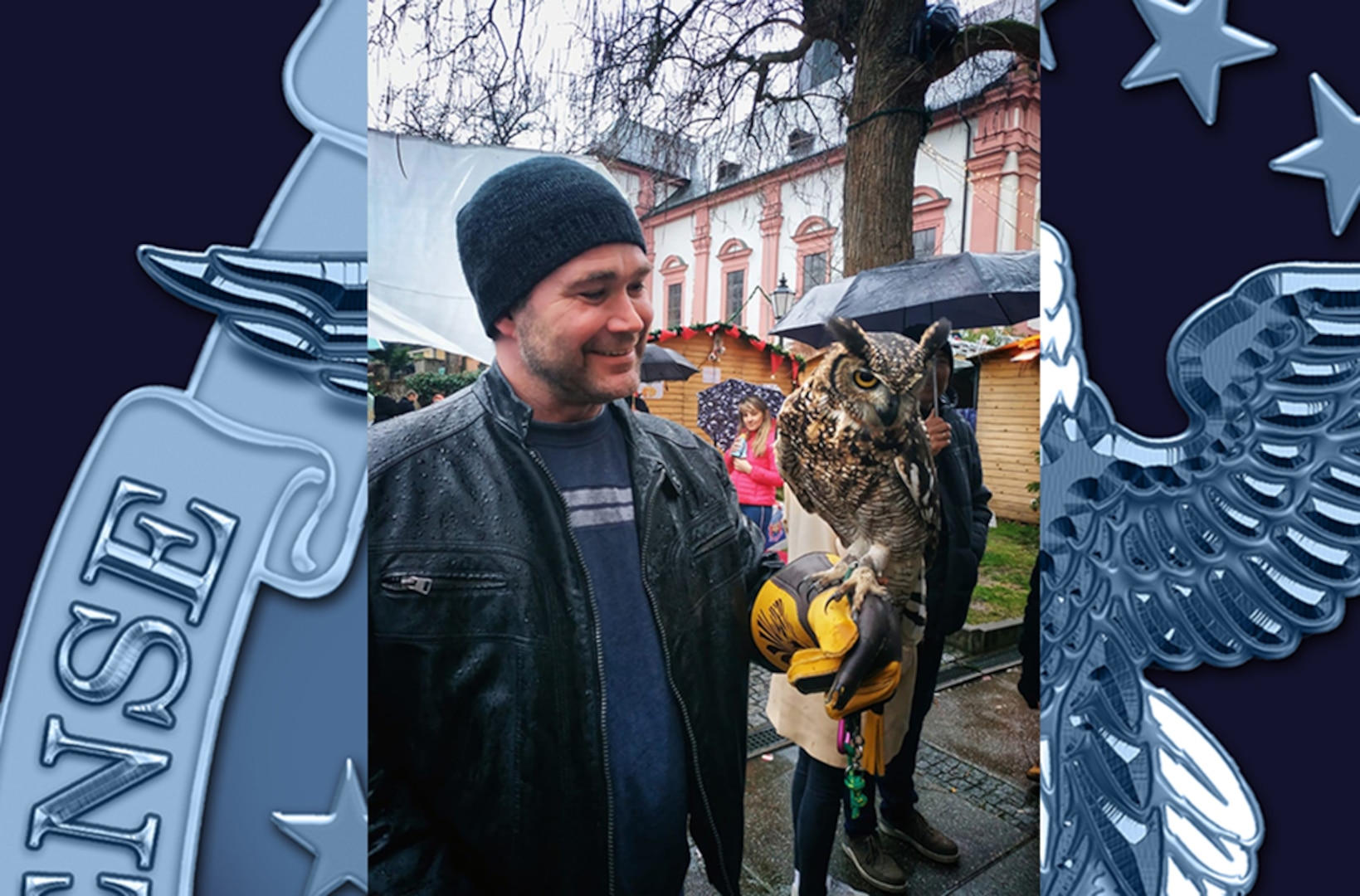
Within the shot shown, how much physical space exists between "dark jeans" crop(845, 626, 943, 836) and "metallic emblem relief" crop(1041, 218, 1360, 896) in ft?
0.81

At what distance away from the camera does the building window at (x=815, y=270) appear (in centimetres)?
133

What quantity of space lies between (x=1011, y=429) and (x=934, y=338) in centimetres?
32

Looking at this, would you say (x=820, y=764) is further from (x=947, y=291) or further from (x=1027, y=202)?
(x=1027, y=202)

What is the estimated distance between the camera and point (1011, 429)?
1372 millimetres

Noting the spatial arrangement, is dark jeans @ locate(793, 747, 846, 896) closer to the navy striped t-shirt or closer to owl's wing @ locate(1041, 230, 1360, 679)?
the navy striped t-shirt

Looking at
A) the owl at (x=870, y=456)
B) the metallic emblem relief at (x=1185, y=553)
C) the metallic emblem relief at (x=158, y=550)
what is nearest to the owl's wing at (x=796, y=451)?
the owl at (x=870, y=456)

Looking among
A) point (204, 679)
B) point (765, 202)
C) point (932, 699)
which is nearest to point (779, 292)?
point (765, 202)

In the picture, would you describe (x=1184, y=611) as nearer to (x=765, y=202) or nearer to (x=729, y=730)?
(x=729, y=730)

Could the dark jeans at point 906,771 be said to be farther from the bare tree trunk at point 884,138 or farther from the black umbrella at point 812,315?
the bare tree trunk at point 884,138

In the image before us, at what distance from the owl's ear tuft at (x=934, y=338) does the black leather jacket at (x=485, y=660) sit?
54cm

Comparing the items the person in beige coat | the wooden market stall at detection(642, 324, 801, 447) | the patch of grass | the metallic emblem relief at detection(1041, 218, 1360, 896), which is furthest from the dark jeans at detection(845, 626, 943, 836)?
the wooden market stall at detection(642, 324, 801, 447)

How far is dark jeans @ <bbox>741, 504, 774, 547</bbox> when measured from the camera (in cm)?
138

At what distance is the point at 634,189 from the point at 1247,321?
120 cm

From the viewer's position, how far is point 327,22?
1268 millimetres
